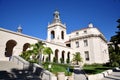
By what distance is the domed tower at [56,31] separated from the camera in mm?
44719

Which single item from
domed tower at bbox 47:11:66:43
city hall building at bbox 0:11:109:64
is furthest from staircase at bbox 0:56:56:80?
domed tower at bbox 47:11:66:43

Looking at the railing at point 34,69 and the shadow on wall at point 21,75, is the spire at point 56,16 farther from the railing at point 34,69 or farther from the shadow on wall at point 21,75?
the shadow on wall at point 21,75

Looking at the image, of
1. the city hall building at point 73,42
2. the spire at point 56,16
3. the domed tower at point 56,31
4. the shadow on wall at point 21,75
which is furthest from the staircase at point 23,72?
the spire at point 56,16

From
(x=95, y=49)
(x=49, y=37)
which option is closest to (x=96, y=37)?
(x=95, y=49)

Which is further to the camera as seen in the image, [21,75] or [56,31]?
[56,31]

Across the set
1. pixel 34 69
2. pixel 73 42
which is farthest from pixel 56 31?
pixel 34 69

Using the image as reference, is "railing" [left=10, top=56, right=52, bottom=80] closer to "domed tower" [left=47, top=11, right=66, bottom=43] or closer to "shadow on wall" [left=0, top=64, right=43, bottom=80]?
"shadow on wall" [left=0, top=64, right=43, bottom=80]

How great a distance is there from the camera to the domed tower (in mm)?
44719

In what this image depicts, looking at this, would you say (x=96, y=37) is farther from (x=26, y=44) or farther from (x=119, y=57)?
(x=26, y=44)

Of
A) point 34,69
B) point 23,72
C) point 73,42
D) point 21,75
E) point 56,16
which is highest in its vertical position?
point 56,16

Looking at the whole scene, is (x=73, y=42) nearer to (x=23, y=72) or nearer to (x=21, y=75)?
(x=23, y=72)

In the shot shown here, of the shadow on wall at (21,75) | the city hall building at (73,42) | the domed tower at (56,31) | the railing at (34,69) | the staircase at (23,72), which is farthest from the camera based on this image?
the domed tower at (56,31)

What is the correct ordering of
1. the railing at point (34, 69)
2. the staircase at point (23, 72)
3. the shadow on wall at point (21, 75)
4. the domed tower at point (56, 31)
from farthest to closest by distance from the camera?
the domed tower at point (56, 31) → the railing at point (34, 69) → the staircase at point (23, 72) → the shadow on wall at point (21, 75)

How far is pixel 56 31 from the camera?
148 ft
